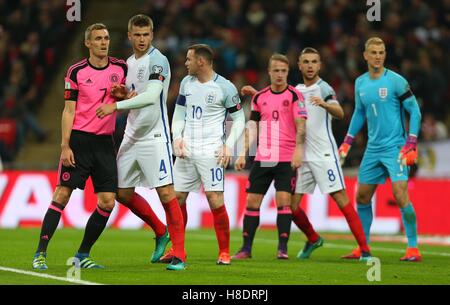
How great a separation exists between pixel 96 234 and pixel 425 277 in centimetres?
328

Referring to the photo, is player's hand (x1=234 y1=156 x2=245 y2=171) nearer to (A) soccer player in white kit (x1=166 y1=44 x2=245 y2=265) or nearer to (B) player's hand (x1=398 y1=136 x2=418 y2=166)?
(A) soccer player in white kit (x1=166 y1=44 x2=245 y2=265)

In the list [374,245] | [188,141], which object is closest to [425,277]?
[188,141]

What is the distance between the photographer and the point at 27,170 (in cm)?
1948

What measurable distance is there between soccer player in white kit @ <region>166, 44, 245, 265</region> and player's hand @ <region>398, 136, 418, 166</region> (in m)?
2.28

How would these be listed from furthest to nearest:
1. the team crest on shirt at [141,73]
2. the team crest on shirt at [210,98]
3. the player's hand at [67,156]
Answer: the team crest on shirt at [210,98] → the team crest on shirt at [141,73] → the player's hand at [67,156]

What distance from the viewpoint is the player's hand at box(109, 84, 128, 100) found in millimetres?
10359

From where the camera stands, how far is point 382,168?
41.7 ft

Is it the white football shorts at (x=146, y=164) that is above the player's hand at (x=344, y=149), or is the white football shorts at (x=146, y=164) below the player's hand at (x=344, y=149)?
below

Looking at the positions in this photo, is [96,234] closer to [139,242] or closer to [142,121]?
[142,121]

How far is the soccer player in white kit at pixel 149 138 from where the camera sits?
1045cm

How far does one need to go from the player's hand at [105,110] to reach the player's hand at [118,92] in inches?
17.7

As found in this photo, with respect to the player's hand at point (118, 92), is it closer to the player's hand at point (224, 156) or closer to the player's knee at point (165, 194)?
the player's knee at point (165, 194)

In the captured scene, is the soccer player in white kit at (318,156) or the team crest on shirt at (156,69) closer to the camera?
the team crest on shirt at (156,69)

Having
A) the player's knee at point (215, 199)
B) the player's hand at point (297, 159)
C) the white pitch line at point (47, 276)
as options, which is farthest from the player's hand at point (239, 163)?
the white pitch line at point (47, 276)
